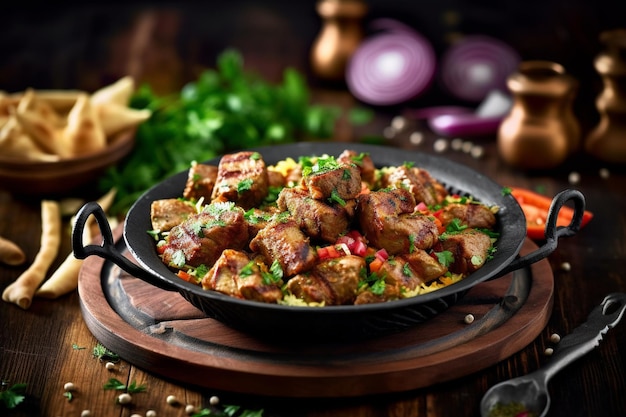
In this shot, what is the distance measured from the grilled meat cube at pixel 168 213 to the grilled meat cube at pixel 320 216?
2.37 ft

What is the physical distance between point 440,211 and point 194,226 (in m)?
1.56

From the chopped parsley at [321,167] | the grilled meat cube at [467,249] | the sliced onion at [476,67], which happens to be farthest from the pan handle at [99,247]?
the sliced onion at [476,67]

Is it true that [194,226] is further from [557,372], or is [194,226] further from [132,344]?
[557,372]

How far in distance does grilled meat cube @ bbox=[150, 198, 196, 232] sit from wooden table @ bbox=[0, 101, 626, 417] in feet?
2.66

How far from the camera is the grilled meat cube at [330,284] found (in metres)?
4.26

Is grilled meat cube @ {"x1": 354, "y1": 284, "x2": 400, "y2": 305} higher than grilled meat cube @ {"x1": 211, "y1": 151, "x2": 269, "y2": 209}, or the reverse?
grilled meat cube @ {"x1": 354, "y1": 284, "x2": 400, "y2": 305}

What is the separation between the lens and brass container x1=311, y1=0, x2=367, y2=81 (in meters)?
9.02

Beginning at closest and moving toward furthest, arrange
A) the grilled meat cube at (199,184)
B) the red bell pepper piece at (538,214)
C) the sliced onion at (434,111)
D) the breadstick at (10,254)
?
1. the grilled meat cube at (199,184)
2. the breadstick at (10,254)
3. the red bell pepper piece at (538,214)
4. the sliced onion at (434,111)

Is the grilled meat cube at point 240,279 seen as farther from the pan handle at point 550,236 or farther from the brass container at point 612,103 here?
the brass container at point 612,103

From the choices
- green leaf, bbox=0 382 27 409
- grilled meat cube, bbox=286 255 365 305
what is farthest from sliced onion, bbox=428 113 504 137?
green leaf, bbox=0 382 27 409

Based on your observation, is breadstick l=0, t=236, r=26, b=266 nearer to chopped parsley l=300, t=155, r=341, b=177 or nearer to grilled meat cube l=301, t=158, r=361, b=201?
chopped parsley l=300, t=155, r=341, b=177

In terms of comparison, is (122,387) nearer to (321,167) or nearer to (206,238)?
(206,238)

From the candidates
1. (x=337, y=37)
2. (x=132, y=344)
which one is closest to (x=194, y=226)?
(x=132, y=344)

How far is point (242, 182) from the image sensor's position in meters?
5.00
